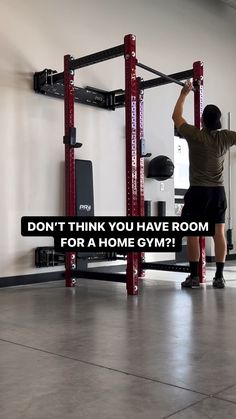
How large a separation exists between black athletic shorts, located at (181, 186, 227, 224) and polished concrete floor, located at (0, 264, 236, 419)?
2.31ft

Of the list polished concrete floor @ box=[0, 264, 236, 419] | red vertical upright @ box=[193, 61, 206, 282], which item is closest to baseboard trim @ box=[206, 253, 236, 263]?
red vertical upright @ box=[193, 61, 206, 282]

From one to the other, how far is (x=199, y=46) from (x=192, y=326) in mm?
5091

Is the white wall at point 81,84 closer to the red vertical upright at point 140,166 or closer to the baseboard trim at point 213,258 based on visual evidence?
the red vertical upright at point 140,166

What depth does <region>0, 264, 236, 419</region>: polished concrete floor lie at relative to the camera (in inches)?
60.2

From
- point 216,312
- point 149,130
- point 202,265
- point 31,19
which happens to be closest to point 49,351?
point 216,312

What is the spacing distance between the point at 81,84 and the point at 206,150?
71.5 inches

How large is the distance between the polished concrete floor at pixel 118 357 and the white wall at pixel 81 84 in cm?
125

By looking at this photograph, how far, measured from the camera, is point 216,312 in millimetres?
3035

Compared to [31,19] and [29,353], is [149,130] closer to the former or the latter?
[31,19]

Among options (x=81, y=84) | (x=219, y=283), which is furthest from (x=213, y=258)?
(x=81, y=84)

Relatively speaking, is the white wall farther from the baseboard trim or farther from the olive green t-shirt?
the olive green t-shirt

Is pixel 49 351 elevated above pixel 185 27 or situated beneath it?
situated beneath

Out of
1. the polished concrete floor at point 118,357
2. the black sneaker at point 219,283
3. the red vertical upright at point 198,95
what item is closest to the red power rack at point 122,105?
the red vertical upright at point 198,95

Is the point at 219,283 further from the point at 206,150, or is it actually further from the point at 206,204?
the point at 206,150
